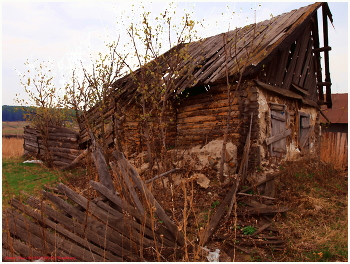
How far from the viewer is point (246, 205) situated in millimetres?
5277

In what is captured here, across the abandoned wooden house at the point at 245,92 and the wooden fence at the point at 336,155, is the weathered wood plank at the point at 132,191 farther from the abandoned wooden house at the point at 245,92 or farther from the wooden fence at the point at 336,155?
the wooden fence at the point at 336,155

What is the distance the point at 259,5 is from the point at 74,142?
816 centimetres

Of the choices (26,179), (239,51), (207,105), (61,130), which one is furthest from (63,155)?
(239,51)

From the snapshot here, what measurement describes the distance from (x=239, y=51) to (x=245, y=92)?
108cm

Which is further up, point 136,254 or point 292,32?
point 292,32

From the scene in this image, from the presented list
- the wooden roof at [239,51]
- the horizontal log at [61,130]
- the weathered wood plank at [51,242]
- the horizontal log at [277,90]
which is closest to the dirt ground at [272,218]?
the weathered wood plank at [51,242]

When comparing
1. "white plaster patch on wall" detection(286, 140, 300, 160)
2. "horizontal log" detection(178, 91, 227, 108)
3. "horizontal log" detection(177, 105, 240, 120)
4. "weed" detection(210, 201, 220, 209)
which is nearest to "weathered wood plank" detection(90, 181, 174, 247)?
"weed" detection(210, 201, 220, 209)

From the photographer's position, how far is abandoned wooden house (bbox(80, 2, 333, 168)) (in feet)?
22.0

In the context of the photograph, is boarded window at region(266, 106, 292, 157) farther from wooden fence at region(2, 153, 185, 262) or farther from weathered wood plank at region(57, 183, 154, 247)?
weathered wood plank at region(57, 183, 154, 247)

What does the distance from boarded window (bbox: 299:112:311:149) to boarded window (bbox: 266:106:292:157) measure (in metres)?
1.39

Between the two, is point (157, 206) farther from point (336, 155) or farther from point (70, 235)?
point (336, 155)

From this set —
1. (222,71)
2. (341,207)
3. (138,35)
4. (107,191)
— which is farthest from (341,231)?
(138,35)

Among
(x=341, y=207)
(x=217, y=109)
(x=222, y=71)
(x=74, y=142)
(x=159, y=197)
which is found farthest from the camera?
(x=74, y=142)

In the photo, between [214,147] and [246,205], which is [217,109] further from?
[246,205]
